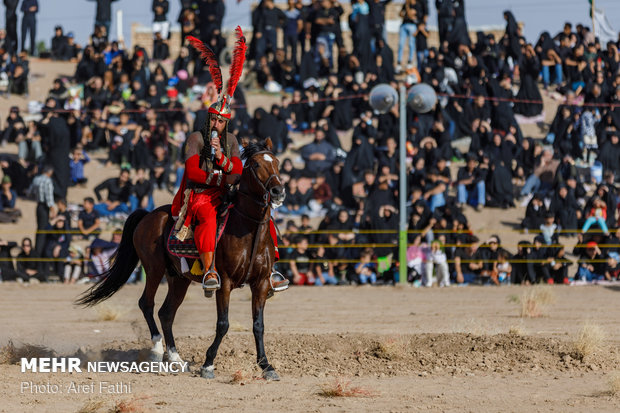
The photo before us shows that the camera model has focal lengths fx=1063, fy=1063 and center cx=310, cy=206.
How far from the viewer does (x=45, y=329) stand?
1527 centimetres

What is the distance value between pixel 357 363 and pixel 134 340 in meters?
3.56

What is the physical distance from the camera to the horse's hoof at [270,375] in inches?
426

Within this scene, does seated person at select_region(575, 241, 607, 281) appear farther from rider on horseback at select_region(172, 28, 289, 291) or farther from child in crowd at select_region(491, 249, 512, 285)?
rider on horseback at select_region(172, 28, 289, 291)

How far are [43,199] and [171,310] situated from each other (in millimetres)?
A: 10873

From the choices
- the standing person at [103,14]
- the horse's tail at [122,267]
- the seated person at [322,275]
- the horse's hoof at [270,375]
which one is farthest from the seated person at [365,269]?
the standing person at [103,14]

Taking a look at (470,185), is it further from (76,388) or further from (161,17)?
(76,388)

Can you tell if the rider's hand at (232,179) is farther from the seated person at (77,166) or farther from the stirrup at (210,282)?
the seated person at (77,166)

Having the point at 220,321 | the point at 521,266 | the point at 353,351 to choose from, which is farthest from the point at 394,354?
the point at 521,266

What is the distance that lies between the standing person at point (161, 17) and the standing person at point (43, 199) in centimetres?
910

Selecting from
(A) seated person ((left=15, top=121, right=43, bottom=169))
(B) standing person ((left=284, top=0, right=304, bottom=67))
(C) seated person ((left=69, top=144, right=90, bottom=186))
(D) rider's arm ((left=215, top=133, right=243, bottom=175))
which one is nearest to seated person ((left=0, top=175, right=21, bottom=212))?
(A) seated person ((left=15, top=121, right=43, bottom=169))

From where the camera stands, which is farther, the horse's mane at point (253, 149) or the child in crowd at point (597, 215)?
the child in crowd at point (597, 215)

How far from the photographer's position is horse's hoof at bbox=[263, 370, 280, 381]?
10820 millimetres

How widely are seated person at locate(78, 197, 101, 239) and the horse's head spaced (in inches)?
440

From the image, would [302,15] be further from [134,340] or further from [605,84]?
[134,340]
